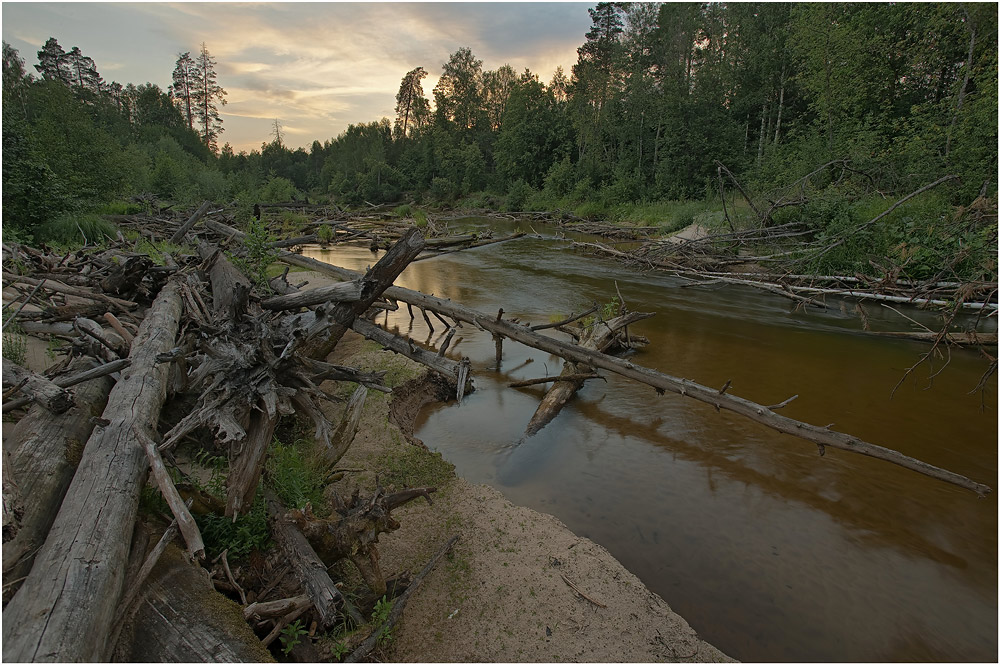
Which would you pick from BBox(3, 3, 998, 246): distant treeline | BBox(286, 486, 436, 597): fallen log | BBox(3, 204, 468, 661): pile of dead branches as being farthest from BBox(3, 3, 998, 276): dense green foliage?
BBox(286, 486, 436, 597): fallen log

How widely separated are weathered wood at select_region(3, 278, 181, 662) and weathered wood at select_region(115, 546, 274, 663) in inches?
5.0

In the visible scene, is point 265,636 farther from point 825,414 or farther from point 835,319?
point 835,319

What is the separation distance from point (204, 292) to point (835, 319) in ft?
39.5

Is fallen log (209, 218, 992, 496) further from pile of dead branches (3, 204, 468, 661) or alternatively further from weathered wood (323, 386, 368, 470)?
weathered wood (323, 386, 368, 470)

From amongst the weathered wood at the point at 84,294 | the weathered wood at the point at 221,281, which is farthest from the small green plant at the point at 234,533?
the weathered wood at the point at 84,294

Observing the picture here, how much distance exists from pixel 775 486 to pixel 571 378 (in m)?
2.65

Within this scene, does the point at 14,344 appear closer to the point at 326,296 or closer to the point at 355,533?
the point at 326,296

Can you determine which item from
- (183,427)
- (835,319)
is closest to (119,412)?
(183,427)

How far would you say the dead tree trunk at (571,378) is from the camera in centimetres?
599

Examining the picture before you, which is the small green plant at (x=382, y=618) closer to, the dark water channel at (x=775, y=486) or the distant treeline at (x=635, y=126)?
the dark water channel at (x=775, y=486)

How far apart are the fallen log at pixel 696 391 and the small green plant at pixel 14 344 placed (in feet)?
15.5

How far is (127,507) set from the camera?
2785mm

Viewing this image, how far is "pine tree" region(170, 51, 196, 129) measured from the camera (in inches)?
2109

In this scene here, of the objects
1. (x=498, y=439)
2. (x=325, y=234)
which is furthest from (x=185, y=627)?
(x=325, y=234)
